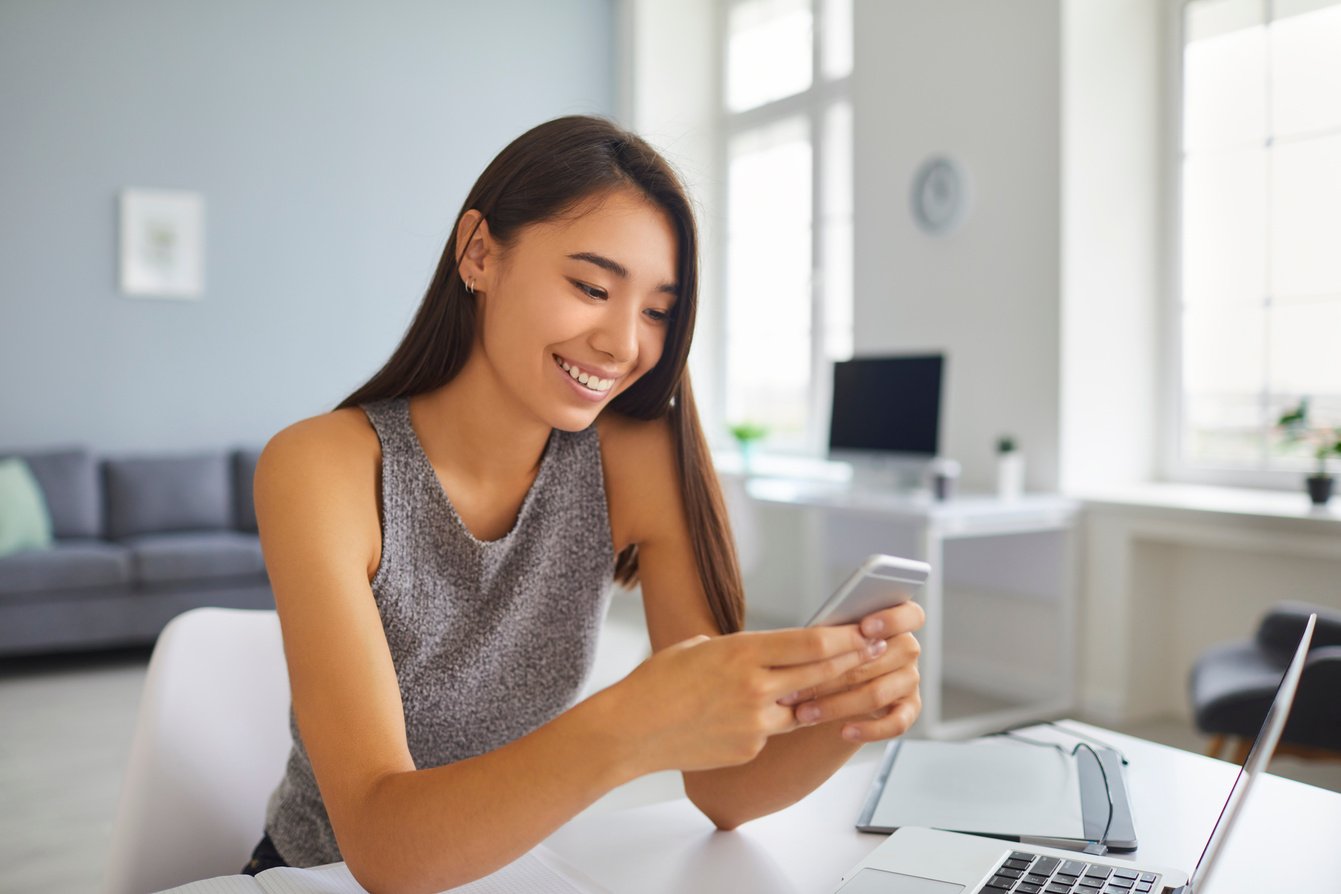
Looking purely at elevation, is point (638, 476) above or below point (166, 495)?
above

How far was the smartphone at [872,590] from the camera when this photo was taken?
28.2 inches

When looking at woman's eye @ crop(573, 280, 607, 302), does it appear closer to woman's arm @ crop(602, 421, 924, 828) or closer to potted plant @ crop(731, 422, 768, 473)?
woman's arm @ crop(602, 421, 924, 828)

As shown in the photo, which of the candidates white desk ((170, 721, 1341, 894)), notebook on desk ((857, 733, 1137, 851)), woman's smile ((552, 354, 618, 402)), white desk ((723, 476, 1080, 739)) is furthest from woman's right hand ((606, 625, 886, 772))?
white desk ((723, 476, 1080, 739))

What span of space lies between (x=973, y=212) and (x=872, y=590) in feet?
11.7

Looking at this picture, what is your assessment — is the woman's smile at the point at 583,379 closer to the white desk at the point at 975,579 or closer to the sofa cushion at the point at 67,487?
the white desk at the point at 975,579

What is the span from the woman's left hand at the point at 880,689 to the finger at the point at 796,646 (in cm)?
5

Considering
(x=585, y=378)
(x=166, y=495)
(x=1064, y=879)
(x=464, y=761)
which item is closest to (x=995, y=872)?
(x=1064, y=879)

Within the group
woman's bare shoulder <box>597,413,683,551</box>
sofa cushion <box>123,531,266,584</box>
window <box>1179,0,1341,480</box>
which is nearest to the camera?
woman's bare shoulder <box>597,413,683,551</box>

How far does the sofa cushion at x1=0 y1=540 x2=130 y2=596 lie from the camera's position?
4.16 metres

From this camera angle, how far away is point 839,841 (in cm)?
90

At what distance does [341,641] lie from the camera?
2.90 feet

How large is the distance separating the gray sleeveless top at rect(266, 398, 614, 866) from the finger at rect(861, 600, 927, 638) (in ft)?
1.60

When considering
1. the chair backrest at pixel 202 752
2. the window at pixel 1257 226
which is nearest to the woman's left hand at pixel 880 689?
the chair backrest at pixel 202 752

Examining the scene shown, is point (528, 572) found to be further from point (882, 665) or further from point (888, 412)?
point (888, 412)
